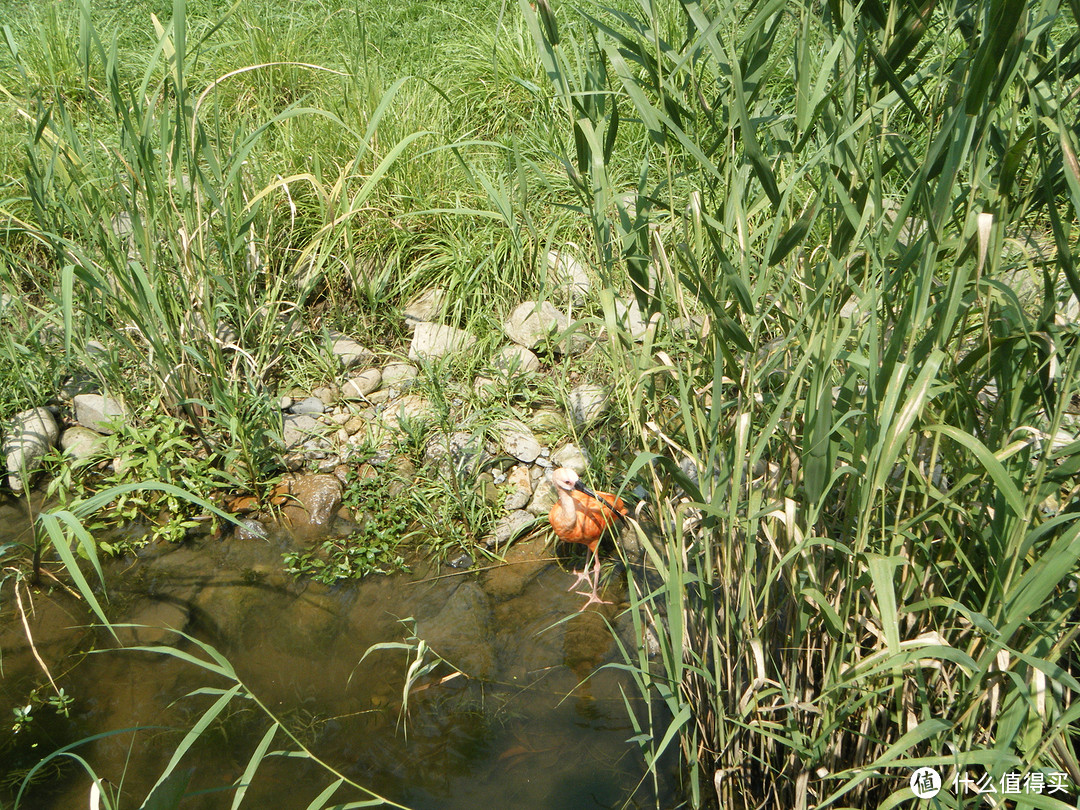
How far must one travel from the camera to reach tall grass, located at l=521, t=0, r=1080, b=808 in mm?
1283

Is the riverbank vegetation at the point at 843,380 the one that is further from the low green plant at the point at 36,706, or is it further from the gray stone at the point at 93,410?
the low green plant at the point at 36,706

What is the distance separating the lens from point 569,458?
3.21 metres

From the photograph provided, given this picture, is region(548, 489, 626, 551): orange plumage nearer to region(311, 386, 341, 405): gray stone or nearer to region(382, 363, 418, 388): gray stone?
region(382, 363, 418, 388): gray stone

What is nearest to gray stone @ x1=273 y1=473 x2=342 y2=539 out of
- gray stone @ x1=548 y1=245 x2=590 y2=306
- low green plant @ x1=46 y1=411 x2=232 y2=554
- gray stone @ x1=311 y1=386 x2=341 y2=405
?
low green plant @ x1=46 y1=411 x2=232 y2=554

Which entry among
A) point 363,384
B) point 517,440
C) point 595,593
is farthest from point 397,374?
point 595,593

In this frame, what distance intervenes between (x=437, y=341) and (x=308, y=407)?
0.60 metres

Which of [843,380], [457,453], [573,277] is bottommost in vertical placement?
[457,453]

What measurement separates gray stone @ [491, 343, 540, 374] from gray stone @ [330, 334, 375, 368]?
0.58 meters

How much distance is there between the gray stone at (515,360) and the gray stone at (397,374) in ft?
1.20

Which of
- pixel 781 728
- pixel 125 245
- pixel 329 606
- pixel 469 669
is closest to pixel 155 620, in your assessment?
pixel 329 606

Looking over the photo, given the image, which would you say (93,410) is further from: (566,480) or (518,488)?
(566,480)

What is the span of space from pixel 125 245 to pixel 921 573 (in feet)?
8.74

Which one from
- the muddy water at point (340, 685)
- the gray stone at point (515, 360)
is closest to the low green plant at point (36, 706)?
the muddy water at point (340, 685)

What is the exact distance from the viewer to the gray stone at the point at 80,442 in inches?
124
